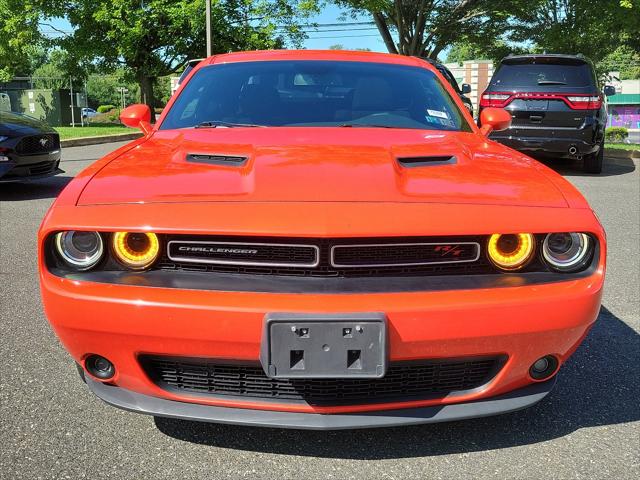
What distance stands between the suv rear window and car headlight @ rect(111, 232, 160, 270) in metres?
8.10

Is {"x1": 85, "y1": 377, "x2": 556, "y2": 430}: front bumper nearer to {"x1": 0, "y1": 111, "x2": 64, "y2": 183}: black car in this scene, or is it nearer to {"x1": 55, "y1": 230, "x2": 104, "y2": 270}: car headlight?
{"x1": 55, "y1": 230, "x2": 104, "y2": 270}: car headlight

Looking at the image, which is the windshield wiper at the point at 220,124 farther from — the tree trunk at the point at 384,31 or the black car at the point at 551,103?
the tree trunk at the point at 384,31

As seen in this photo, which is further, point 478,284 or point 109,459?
point 109,459

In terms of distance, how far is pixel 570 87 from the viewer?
875 cm

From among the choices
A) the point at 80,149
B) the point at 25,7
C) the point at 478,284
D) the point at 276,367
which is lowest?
the point at 80,149

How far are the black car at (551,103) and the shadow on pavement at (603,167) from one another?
0.69 metres

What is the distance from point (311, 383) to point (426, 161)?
3.14 ft

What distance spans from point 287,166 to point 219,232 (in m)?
0.44

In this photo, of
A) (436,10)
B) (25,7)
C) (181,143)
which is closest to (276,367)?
(181,143)

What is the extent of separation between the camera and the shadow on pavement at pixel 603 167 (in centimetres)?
969

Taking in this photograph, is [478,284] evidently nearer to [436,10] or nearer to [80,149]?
[80,149]

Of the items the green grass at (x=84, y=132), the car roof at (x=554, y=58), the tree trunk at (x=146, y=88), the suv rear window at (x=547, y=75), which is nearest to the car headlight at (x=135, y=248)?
the suv rear window at (x=547, y=75)

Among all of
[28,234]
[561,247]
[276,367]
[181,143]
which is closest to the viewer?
[276,367]

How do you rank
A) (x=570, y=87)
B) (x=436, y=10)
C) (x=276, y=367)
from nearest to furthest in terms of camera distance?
(x=276, y=367), (x=570, y=87), (x=436, y=10)
